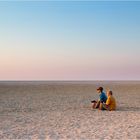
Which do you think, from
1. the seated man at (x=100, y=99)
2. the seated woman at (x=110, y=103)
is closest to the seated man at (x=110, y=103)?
the seated woman at (x=110, y=103)

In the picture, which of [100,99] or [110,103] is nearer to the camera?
[110,103]

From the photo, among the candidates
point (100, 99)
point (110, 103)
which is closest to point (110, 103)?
point (110, 103)

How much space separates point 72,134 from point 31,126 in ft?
7.17

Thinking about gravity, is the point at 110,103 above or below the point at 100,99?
below

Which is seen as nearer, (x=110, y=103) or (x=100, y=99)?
(x=110, y=103)

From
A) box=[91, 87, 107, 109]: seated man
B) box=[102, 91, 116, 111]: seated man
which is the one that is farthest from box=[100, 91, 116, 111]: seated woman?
box=[91, 87, 107, 109]: seated man

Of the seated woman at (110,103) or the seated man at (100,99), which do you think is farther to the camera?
the seated man at (100,99)

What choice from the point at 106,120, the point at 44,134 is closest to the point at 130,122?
the point at 106,120

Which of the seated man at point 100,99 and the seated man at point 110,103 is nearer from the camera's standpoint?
the seated man at point 110,103

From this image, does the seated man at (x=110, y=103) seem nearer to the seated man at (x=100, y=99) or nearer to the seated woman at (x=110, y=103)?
the seated woman at (x=110, y=103)

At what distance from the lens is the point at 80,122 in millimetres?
11828

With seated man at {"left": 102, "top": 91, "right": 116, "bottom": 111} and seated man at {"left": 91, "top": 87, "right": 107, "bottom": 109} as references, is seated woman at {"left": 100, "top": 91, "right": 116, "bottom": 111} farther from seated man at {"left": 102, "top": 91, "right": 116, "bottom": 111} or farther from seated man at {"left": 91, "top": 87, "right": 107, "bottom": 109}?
seated man at {"left": 91, "top": 87, "right": 107, "bottom": 109}

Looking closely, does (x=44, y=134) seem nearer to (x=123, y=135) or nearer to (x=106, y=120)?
(x=123, y=135)

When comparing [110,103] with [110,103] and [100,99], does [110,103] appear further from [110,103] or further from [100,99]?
[100,99]
